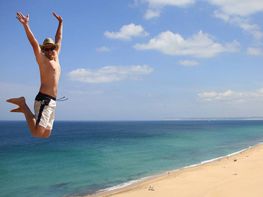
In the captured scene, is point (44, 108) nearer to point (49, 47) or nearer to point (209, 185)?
point (49, 47)

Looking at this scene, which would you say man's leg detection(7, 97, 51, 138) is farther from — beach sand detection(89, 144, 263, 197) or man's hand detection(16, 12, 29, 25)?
beach sand detection(89, 144, 263, 197)

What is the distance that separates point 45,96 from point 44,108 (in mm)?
189

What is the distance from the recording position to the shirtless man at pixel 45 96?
5949mm

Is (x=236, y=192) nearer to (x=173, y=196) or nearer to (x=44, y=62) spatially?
(x=173, y=196)

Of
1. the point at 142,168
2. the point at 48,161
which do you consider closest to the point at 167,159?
the point at 142,168

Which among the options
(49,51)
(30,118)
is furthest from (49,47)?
(30,118)

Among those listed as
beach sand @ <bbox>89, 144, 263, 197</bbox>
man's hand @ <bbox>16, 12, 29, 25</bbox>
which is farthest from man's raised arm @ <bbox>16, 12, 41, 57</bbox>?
beach sand @ <bbox>89, 144, 263, 197</bbox>

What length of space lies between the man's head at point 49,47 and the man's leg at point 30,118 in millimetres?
804

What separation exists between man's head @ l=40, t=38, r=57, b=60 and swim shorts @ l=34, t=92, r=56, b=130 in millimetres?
618

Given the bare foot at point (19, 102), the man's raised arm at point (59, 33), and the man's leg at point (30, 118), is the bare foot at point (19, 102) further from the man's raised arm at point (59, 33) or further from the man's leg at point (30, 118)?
the man's raised arm at point (59, 33)

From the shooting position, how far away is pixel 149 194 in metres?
17.5

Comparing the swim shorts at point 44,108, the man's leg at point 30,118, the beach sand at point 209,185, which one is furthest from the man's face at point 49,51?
the beach sand at point 209,185

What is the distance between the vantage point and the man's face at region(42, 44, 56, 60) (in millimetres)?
6007

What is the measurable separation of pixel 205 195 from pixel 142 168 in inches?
507
